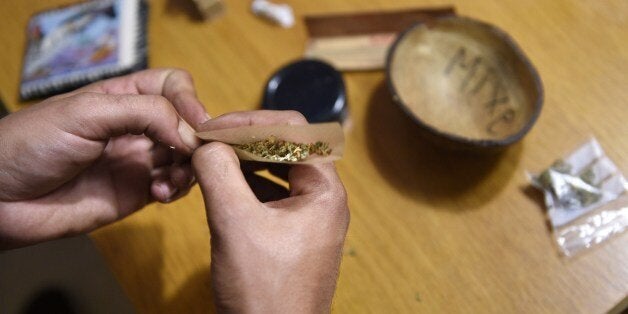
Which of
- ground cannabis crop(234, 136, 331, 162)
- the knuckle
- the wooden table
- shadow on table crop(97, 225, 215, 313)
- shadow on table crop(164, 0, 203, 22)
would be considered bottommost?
shadow on table crop(97, 225, 215, 313)

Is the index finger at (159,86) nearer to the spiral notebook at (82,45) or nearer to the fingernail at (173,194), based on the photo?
the fingernail at (173,194)


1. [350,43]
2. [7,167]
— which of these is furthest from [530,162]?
[7,167]

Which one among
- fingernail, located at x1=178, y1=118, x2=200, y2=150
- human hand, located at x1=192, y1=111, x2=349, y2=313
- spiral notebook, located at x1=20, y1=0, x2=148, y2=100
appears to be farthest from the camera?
spiral notebook, located at x1=20, y1=0, x2=148, y2=100

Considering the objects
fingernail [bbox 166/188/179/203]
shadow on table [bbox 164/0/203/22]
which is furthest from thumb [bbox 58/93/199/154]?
shadow on table [bbox 164/0/203/22]

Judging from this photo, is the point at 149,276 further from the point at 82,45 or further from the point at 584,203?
the point at 584,203

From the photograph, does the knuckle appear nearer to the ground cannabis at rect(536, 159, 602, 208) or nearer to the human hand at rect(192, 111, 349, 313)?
the human hand at rect(192, 111, 349, 313)

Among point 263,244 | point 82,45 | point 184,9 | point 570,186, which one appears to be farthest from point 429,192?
point 82,45
